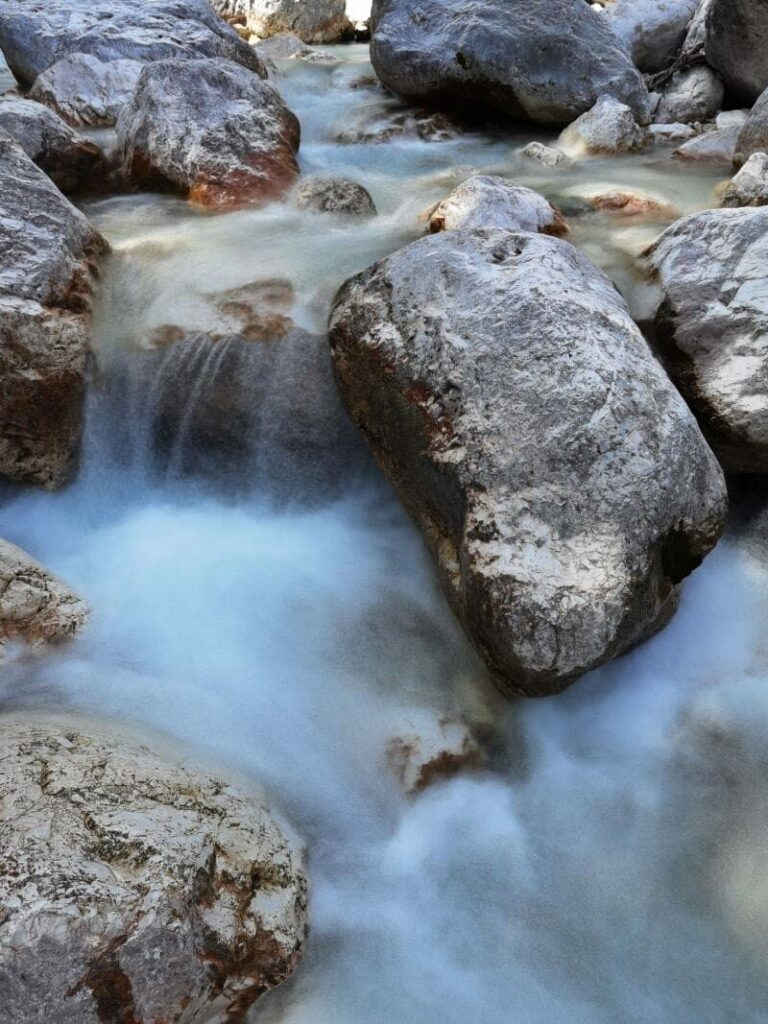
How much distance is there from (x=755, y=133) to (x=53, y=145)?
4.80 meters

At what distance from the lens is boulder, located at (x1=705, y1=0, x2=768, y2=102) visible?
261 inches

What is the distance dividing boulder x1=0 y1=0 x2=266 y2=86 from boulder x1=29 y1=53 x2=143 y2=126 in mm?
286

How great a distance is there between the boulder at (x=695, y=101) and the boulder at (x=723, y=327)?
428cm

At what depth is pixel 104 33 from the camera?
668 centimetres

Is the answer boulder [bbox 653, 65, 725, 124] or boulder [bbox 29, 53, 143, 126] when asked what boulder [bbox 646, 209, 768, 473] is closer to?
boulder [bbox 653, 65, 725, 124]

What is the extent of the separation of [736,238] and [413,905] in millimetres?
3134

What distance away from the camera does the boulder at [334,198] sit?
16.3 ft

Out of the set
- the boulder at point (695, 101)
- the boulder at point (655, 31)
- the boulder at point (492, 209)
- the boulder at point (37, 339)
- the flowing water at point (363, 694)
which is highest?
the boulder at point (655, 31)

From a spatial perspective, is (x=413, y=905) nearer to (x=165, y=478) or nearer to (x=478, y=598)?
(x=478, y=598)

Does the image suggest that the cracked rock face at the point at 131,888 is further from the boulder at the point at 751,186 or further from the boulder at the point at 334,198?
the boulder at the point at 751,186

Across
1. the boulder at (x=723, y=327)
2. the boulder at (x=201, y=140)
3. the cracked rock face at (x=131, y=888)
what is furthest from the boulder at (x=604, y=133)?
the cracked rock face at (x=131, y=888)

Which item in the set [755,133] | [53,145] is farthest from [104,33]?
[755,133]

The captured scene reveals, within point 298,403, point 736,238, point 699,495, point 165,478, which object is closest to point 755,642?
point 699,495

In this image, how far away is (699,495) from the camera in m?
2.91
